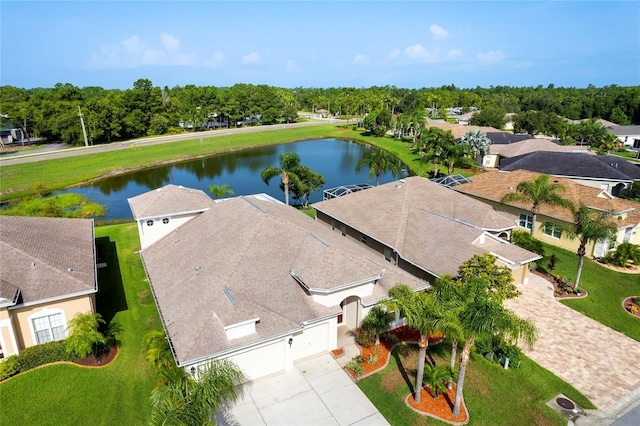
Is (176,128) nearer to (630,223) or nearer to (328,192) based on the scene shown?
(328,192)

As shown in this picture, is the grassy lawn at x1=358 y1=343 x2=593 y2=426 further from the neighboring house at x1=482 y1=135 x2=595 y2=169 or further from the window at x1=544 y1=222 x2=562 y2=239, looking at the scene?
the neighboring house at x1=482 y1=135 x2=595 y2=169

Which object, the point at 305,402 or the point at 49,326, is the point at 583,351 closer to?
the point at 305,402

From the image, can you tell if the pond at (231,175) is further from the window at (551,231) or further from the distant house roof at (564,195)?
the window at (551,231)

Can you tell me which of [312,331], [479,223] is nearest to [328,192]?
[479,223]

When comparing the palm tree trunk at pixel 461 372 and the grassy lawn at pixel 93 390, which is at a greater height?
the palm tree trunk at pixel 461 372

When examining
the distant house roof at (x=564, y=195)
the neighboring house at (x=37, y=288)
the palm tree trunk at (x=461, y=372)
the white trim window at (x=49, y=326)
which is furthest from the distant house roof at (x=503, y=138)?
the white trim window at (x=49, y=326)
